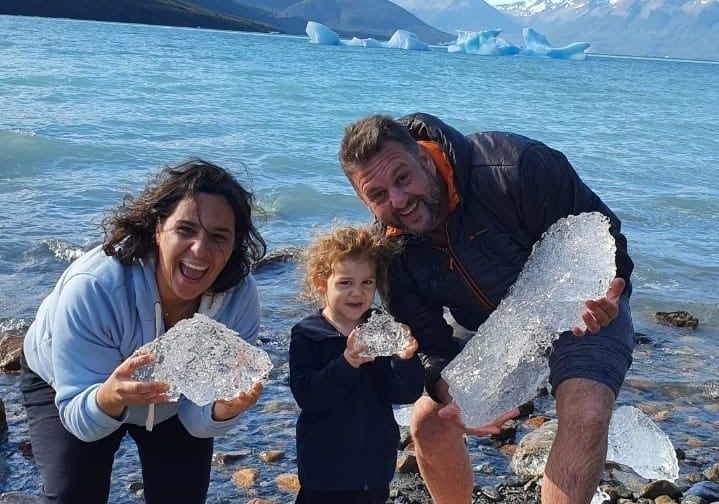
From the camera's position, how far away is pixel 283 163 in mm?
16016

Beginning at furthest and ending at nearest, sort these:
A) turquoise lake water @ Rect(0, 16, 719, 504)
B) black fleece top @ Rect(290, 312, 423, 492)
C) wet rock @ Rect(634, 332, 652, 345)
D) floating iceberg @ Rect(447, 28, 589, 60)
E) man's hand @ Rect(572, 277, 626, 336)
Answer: floating iceberg @ Rect(447, 28, 589, 60), wet rock @ Rect(634, 332, 652, 345), turquoise lake water @ Rect(0, 16, 719, 504), man's hand @ Rect(572, 277, 626, 336), black fleece top @ Rect(290, 312, 423, 492)

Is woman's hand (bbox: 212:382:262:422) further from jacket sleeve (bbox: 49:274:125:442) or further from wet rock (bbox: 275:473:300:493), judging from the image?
wet rock (bbox: 275:473:300:493)

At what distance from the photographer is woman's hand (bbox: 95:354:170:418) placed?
2.70m

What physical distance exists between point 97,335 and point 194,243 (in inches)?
18.4

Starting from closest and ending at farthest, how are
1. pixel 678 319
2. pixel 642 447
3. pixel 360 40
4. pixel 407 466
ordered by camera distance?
pixel 407 466
pixel 642 447
pixel 678 319
pixel 360 40

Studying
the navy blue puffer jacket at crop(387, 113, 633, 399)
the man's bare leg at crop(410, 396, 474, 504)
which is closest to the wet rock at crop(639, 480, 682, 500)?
the man's bare leg at crop(410, 396, 474, 504)

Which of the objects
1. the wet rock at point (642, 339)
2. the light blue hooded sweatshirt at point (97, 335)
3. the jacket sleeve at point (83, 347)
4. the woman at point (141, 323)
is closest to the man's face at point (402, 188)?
the woman at point (141, 323)

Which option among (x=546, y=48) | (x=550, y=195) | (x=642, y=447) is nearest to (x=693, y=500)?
(x=642, y=447)

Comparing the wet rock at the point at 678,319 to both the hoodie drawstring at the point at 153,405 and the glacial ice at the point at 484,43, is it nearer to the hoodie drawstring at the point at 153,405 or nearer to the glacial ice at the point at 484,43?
the hoodie drawstring at the point at 153,405

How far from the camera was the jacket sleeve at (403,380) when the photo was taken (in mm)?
3391

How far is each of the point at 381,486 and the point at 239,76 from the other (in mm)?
31827

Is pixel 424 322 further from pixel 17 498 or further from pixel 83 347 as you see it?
pixel 17 498

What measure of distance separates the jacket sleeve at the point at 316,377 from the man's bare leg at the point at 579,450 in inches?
33.3

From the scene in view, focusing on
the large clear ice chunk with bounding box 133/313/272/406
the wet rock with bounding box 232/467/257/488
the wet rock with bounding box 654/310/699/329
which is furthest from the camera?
the wet rock with bounding box 654/310/699/329
